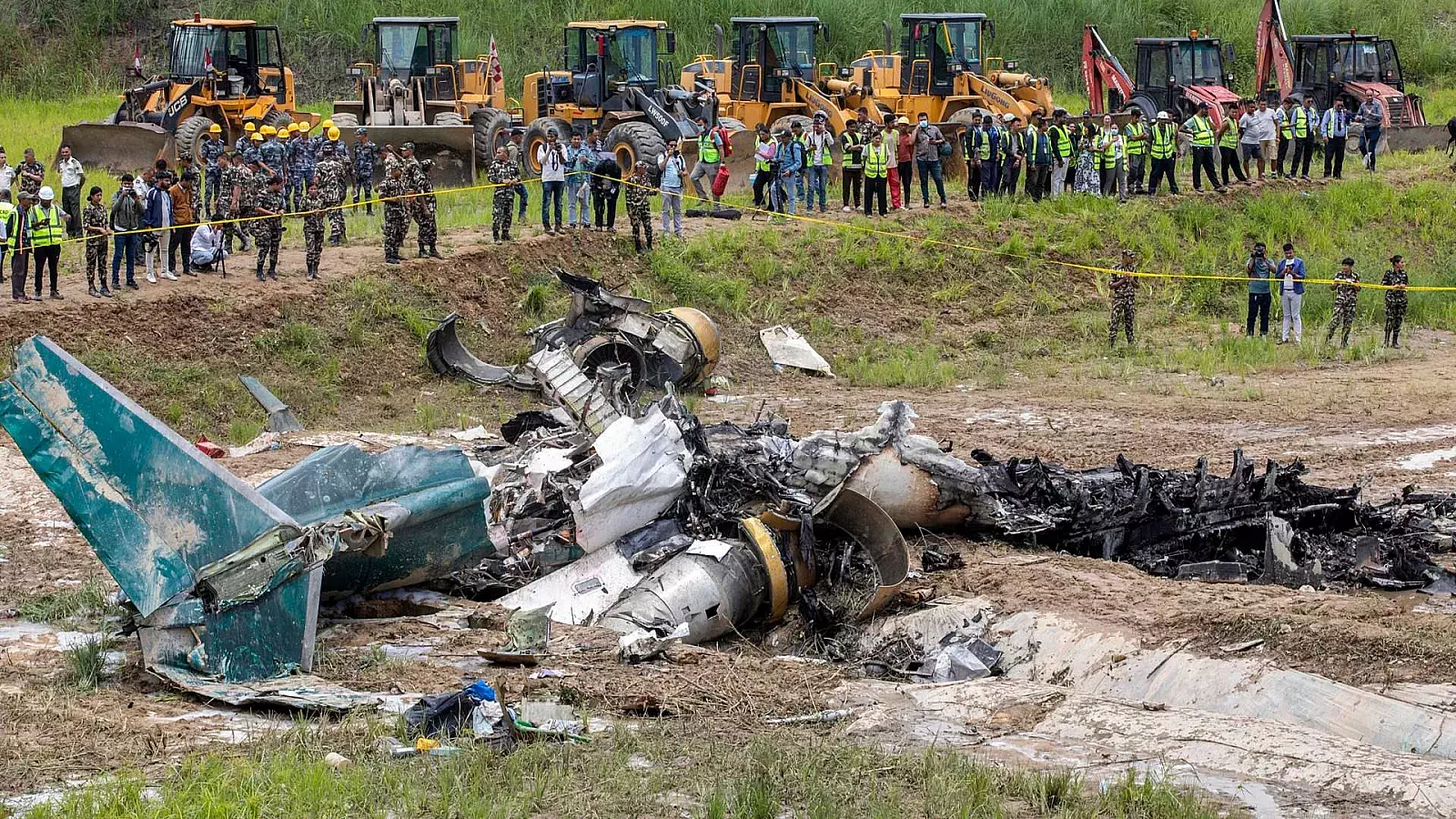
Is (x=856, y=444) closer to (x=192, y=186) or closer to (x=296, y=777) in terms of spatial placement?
(x=296, y=777)

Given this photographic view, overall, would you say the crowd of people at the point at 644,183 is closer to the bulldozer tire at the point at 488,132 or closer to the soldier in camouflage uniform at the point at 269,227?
the soldier in camouflage uniform at the point at 269,227

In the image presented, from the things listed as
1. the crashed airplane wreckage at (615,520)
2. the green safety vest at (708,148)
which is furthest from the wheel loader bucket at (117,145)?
the crashed airplane wreckage at (615,520)

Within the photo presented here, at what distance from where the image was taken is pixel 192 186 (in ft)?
60.0

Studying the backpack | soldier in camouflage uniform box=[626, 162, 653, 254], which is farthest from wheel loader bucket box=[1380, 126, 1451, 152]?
soldier in camouflage uniform box=[626, 162, 653, 254]

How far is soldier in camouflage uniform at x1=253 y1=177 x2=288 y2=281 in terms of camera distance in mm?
18016

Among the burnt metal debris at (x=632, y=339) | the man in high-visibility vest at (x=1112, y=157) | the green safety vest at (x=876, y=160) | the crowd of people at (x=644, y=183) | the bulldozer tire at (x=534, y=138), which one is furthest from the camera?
the bulldozer tire at (x=534, y=138)

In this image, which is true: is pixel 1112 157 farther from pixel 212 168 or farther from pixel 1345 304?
pixel 212 168

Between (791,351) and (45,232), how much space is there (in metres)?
8.56

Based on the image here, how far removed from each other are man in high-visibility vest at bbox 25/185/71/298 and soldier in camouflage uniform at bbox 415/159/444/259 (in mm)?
4282

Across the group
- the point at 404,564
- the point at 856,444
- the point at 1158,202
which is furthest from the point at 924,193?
the point at 404,564

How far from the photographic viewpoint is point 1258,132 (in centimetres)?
2739

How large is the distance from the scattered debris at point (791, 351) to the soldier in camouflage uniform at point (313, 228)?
5.51m

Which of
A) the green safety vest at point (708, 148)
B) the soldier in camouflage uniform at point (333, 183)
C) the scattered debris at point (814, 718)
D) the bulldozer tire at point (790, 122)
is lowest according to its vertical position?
the scattered debris at point (814, 718)

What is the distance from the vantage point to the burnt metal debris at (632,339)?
1669 cm
